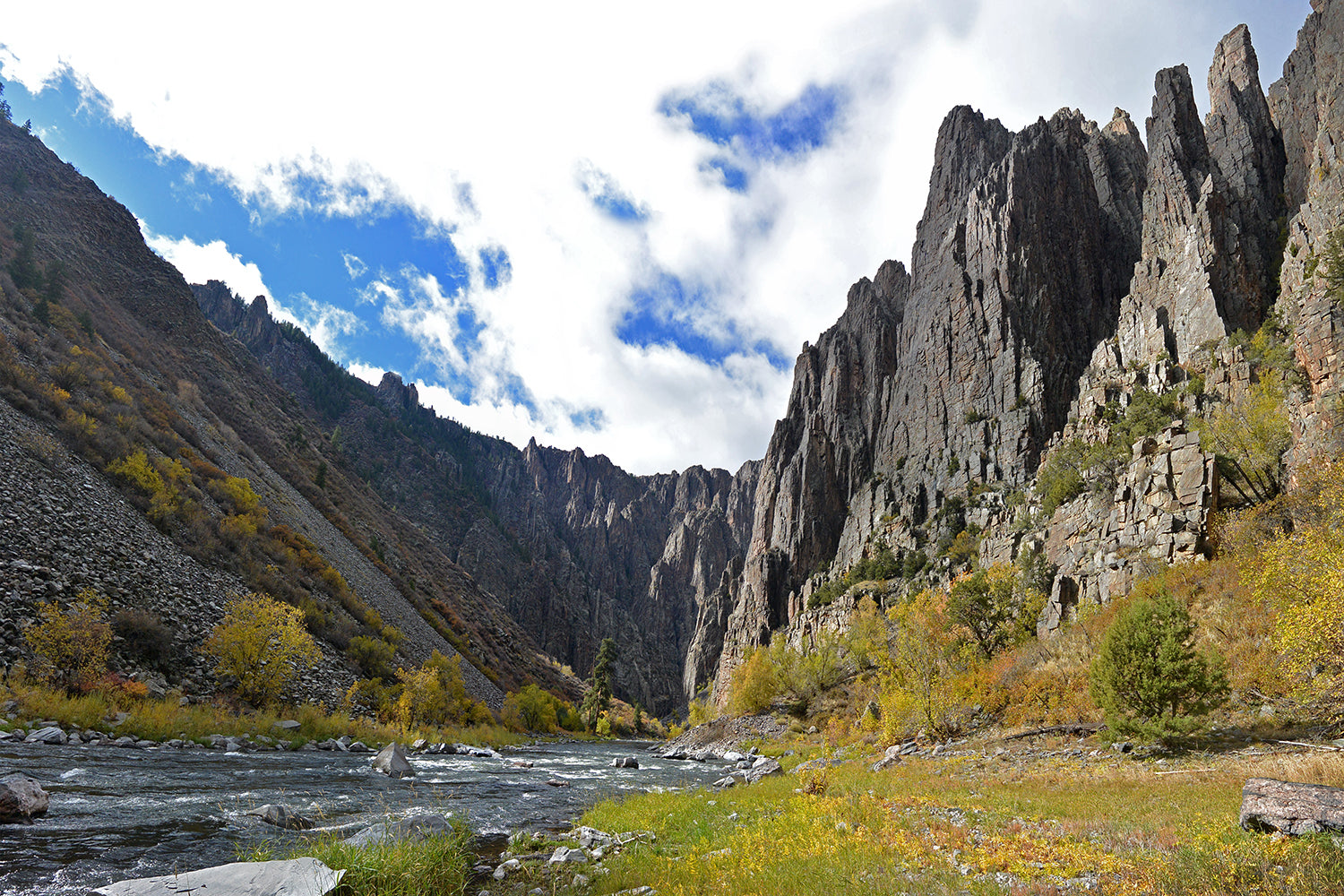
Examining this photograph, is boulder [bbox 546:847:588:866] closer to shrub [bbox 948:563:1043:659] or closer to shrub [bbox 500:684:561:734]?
shrub [bbox 948:563:1043:659]

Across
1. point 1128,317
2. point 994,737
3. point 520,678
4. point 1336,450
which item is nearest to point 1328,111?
point 1128,317

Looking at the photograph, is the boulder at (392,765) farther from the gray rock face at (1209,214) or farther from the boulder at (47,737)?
the gray rock face at (1209,214)

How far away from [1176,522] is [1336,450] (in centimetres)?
748

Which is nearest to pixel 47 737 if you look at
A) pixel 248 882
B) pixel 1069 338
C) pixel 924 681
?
pixel 248 882

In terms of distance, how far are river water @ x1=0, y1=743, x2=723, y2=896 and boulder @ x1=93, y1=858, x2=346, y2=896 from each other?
124 centimetres

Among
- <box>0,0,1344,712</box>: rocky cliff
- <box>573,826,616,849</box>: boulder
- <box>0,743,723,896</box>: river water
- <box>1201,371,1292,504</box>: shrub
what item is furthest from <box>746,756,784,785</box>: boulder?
<box>1201,371,1292,504</box>: shrub

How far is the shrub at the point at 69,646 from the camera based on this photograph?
2253 centimetres

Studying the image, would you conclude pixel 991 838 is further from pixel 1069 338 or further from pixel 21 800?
pixel 1069 338

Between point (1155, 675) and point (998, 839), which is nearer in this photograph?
point (998, 839)

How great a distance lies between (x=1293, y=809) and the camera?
795 centimetres

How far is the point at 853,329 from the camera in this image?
14975cm

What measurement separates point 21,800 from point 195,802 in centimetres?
395

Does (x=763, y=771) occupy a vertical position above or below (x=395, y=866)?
below

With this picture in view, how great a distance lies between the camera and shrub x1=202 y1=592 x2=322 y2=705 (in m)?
30.6
